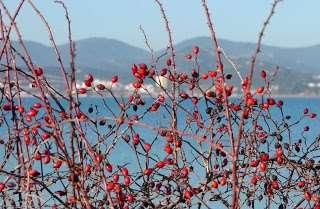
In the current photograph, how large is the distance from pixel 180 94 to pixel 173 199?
0.69 metres

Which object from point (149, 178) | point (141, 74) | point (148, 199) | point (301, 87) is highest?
point (301, 87)

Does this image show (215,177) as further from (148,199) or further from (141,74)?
(141,74)

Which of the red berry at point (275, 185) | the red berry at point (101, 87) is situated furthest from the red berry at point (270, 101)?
the red berry at point (101, 87)

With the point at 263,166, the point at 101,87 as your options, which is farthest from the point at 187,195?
the point at 101,87

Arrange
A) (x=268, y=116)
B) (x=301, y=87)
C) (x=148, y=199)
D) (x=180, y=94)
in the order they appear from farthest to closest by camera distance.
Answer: (x=301, y=87), (x=268, y=116), (x=180, y=94), (x=148, y=199)

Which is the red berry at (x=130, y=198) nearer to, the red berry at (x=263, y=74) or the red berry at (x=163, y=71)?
the red berry at (x=163, y=71)

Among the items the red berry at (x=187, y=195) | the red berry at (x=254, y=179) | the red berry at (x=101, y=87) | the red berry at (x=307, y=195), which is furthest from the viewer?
the red berry at (x=101, y=87)

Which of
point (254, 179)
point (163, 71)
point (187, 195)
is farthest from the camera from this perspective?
point (163, 71)

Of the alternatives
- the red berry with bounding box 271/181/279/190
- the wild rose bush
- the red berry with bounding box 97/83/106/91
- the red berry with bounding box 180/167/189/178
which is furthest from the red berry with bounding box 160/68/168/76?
the red berry with bounding box 271/181/279/190

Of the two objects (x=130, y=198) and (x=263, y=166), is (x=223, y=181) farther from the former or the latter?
(x=130, y=198)

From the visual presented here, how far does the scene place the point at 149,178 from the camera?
12.8 ft

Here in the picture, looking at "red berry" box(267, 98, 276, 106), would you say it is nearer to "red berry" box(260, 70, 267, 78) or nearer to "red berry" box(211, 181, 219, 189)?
"red berry" box(260, 70, 267, 78)

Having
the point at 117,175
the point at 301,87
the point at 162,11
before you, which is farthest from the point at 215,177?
the point at 301,87

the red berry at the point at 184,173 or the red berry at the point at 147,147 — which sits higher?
the red berry at the point at 147,147
